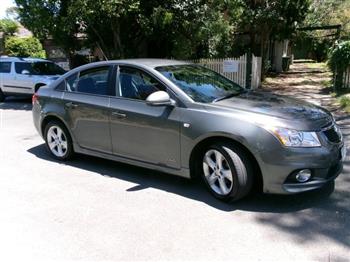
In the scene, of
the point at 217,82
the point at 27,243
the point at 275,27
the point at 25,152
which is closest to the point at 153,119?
the point at 217,82

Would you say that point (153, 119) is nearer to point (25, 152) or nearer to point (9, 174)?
point (9, 174)

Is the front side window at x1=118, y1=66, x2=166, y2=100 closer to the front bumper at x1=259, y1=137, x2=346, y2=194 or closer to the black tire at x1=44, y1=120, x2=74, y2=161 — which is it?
the black tire at x1=44, y1=120, x2=74, y2=161

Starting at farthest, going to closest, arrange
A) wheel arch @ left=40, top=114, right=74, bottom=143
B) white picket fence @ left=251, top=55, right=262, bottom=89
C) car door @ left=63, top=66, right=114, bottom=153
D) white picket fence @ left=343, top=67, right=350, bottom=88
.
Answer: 1. white picket fence @ left=251, top=55, right=262, bottom=89
2. white picket fence @ left=343, top=67, right=350, bottom=88
3. wheel arch @ left=40, top=114, right=74, bottom=143
4. car door @ left=63, top=66, right=114, bottom=153

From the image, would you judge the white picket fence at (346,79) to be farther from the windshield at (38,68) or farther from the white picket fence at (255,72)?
the windshield at (38,68)

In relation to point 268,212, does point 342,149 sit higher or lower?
higher

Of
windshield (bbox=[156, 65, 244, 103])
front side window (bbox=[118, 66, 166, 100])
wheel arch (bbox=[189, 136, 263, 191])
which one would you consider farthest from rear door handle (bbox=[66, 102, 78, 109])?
wheel arch (bbox=[189, 136, 263, 191])

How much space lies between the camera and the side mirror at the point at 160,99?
4875 mm

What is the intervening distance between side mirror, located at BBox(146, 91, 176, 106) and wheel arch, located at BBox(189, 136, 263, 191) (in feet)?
2.05

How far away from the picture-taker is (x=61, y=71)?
1498 centimetres

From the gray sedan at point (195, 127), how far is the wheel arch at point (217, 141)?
0.01 metres

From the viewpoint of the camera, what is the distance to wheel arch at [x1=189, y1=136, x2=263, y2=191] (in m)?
4.45

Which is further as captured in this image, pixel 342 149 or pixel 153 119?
pixel 153 119

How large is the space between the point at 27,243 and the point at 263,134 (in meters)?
2.60

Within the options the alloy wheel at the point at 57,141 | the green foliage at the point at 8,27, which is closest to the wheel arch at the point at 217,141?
the alloy wheel at the point at 57,141
